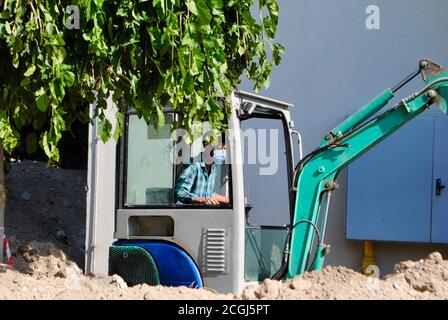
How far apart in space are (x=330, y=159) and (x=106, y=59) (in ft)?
7.25

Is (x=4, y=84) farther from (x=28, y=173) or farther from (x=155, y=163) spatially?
(x=28, y=173)

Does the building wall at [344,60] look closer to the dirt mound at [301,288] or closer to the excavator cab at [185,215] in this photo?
the excavator cab at [185,215]

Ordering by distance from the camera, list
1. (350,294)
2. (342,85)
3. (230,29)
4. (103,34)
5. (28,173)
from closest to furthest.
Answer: (350,294), (103,34), (230,29), (342,85), (28,173)

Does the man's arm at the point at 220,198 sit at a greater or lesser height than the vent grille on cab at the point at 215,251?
greater

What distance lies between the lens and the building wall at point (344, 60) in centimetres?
991

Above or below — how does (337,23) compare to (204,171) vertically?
above

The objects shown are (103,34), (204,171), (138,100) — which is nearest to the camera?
(103,34)

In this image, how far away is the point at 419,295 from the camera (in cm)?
472

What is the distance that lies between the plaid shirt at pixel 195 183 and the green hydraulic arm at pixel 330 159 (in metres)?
0.64

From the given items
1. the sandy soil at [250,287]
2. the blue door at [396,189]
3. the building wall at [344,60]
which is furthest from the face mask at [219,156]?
the building wall at [344,60]

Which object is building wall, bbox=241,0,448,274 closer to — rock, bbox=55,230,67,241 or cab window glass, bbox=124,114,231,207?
rock, bbox=55,230,67,241

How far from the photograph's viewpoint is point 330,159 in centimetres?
655

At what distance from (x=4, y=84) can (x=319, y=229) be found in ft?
9.15

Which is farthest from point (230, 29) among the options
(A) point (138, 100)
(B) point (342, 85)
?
(B) point (342, 85)
